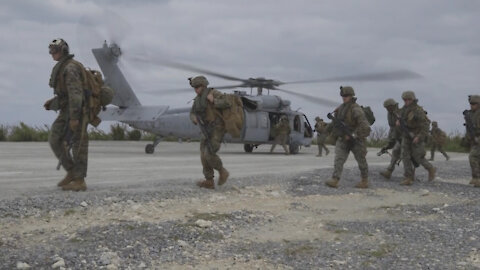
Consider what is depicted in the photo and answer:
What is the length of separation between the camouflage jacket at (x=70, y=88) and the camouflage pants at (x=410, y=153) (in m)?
6.22

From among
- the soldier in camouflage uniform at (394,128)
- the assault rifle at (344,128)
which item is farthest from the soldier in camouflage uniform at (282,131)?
the assault rifle at (344,128)

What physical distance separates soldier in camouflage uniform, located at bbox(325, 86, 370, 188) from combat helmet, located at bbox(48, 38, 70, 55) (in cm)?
460

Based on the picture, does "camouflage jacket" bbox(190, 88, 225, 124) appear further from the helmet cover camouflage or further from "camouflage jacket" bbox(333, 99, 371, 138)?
the helmet cover camouflage

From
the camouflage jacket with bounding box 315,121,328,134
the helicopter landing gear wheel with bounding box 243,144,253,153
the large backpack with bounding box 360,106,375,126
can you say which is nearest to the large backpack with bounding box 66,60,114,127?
the large backpack with bounding box 360,106,375,126

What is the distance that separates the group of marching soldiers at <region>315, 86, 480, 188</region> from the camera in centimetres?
941

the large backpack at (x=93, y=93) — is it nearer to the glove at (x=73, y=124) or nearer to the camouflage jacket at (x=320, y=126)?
the glove at (x=73, y=124)

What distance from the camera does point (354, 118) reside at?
942cm

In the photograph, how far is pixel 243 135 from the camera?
66.5 ft

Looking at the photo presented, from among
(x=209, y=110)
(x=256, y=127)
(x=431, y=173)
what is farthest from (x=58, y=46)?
(x=256, y=127)

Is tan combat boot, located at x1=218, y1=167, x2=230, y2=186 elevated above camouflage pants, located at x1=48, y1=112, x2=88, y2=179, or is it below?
below

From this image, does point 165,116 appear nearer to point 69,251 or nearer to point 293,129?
point 293,129

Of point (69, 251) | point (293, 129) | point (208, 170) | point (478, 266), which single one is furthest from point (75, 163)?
point (293, 129)

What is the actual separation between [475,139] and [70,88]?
747cm

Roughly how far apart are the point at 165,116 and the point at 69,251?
15605 mm
